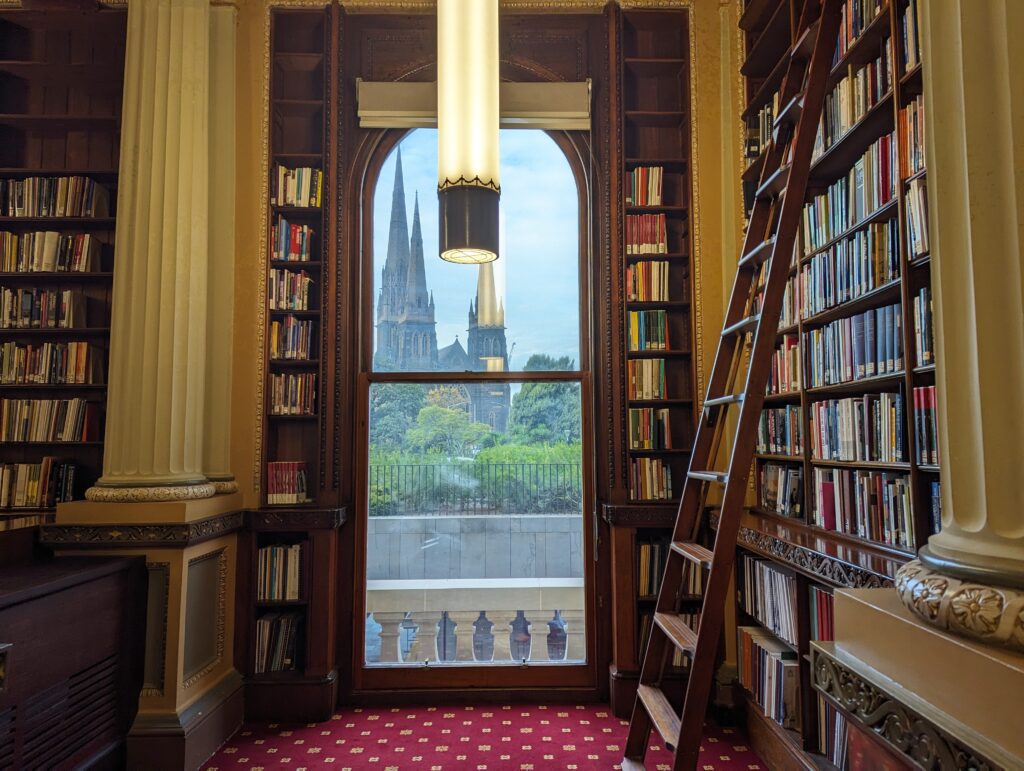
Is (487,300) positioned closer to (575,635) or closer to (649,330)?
(649,330)

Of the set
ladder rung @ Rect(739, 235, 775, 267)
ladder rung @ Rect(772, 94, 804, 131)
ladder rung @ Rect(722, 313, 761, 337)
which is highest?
ladder rung @ Rect(772, 94, 804, 131)

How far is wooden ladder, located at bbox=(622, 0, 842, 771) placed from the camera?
2.05 metres

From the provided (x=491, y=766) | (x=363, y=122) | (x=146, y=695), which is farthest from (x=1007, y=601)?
(x=363, y=122)

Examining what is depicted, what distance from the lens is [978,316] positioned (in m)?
0.98

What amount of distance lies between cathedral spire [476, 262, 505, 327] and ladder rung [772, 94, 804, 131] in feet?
6.47

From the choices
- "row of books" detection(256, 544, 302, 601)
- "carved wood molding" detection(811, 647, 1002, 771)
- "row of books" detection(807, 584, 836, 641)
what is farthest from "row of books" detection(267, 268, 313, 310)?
"carved wood molding" detection(811, 647, 1002, 771)

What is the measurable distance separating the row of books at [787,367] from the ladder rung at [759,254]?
59 cm

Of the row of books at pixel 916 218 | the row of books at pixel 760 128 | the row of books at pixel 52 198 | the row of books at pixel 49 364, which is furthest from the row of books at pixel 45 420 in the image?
the row of books at pixel 916 218

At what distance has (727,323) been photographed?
2.68 metres

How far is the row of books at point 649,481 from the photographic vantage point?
12.4 ft

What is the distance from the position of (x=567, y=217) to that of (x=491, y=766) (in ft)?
9.50

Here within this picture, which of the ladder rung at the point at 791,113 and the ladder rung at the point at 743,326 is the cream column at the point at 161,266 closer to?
the ladder rung at the point at 743,326

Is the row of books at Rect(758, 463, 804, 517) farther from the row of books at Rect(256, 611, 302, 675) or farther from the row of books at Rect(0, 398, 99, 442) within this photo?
the row of books at Rect(0, 398, 99, 442)

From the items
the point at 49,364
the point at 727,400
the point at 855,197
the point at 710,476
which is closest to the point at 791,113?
the point at 855,197
